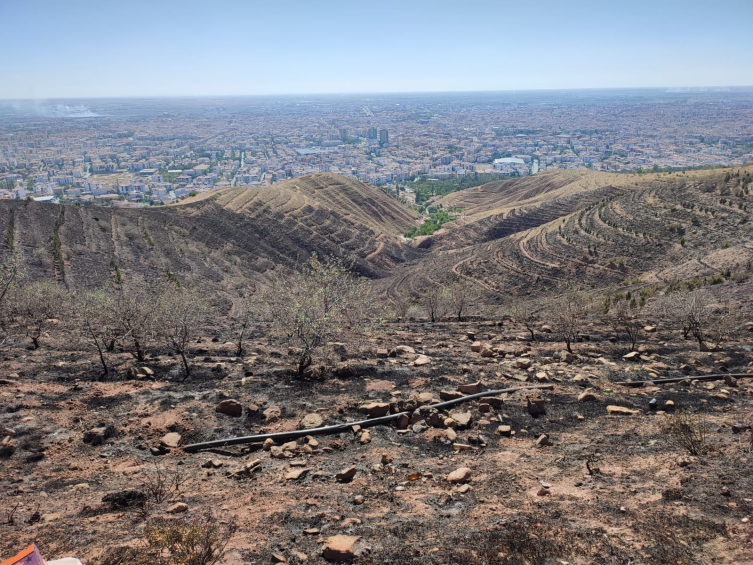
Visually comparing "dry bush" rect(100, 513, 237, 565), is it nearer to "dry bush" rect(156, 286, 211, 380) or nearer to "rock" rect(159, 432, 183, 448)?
"rock" rect(159, 432, 183, 448)

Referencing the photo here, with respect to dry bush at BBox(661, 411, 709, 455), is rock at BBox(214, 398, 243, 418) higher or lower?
lower

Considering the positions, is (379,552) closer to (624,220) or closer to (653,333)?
(653,333)

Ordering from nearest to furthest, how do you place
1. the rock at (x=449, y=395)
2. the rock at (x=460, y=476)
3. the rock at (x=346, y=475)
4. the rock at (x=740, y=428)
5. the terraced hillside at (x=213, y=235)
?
the rock at (x=460, y=476)
the rock at (x=346, y=475)
the rock at (x=740, y=428)
the rock at (x=449, y=395)
the terraced hillside at (x=213, y=235)

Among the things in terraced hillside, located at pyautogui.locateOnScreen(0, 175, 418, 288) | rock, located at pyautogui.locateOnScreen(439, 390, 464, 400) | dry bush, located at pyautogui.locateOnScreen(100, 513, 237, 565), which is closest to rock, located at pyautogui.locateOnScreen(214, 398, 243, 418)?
dry bush, located at pyautogui.locateOnScreen(100, 513, 237, 565)

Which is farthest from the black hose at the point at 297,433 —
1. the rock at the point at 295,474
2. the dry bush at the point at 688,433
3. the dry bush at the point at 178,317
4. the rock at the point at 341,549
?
the dry bush at the point at 688,433

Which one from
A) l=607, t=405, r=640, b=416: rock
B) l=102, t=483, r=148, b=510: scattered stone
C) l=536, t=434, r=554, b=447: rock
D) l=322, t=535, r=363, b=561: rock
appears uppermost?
l=322, t=535, r=363, b=561: rock

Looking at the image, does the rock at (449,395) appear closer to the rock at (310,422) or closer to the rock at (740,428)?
the rock at (310,422)

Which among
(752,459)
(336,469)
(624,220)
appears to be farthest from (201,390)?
(624,220)
